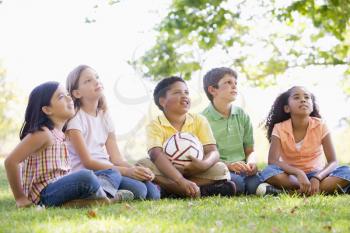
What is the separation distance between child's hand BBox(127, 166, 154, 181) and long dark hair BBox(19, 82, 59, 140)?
81cm

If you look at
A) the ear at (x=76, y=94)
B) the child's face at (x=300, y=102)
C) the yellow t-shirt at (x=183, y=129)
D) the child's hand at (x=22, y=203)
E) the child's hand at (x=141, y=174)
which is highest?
the ear at (x=76, y=94)

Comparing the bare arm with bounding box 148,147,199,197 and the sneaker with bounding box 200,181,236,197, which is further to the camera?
the sneaker with bounding box 200,181,236,197

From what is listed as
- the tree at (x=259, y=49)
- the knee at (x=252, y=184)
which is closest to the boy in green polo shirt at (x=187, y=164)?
the knee at (x=252, y=184)

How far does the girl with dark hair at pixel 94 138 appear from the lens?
4.79 metres

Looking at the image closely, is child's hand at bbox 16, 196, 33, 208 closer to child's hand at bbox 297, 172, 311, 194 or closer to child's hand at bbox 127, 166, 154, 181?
child's hand at bbox 127, 166, 154, 181

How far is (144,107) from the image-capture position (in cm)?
1255

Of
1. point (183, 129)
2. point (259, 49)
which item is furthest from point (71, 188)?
point (259, 49)

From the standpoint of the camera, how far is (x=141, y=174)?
4.85m

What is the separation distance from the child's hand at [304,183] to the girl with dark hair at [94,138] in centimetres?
119

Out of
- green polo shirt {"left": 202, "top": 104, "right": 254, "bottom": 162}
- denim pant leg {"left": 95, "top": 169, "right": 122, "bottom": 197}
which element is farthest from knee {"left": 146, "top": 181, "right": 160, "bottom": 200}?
green polo shirt {"left": 202, "top": 104, "right": 254, "bottom": 162}

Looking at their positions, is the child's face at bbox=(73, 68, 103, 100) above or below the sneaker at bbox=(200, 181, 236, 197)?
above

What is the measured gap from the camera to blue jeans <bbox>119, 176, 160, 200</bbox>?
477 cm

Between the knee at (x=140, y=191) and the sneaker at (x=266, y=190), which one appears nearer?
the knee at (x=140, y=191)

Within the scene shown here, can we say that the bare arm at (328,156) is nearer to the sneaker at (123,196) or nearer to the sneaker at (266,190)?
the sneaker at (266,190)
